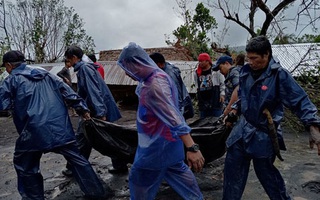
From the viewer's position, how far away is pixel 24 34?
2030cm

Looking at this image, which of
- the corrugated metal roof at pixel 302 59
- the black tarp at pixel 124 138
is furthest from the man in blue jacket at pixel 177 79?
the corrugated metal roof at pixel 302 59

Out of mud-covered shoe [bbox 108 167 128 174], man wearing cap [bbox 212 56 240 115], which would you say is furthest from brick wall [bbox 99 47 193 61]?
mud-covered shoe [bbox 108 167 128 174]

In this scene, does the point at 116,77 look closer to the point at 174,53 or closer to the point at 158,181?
the point at 174,53

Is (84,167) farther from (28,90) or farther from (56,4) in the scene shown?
(56,4)

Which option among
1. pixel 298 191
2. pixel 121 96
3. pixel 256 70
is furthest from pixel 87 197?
pixel 121 96

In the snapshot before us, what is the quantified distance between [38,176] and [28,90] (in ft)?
2.73

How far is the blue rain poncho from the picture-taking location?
1.98m

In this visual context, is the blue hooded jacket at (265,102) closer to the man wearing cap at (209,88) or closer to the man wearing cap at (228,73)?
the man wearing cap at (228,73)

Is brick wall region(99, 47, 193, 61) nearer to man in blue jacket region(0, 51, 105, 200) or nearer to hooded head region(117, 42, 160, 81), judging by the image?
man in blue jacket region(0, 51, 105, 200)

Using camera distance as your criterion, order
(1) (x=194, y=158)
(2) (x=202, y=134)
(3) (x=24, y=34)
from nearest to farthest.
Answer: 1. (1) (x=194, y=158)
2. (2) (x=202, y=134)
3. (3) (x=24, y=34)

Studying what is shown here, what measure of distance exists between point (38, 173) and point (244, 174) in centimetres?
191

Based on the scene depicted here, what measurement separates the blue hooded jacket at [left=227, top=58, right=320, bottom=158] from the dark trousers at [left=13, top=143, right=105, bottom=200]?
59.5 inches

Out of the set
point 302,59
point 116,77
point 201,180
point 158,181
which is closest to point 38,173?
point 158,181

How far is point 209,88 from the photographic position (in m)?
4.39
